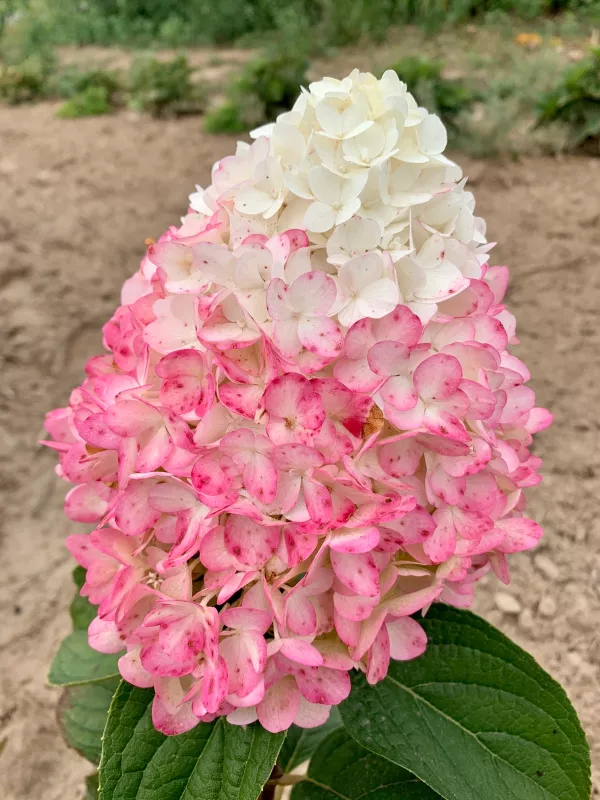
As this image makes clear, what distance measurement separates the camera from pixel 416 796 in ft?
3.49

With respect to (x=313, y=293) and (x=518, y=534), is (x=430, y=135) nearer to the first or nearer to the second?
(x=313, y=293)

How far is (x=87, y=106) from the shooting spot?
559 cm

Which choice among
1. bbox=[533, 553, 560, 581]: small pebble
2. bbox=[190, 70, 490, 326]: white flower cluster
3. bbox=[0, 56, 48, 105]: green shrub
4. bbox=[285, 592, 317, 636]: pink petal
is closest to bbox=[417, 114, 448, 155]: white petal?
bbox=[190, 70, 490, 326]: white flower cluster

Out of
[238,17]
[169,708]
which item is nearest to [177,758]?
[169,708]

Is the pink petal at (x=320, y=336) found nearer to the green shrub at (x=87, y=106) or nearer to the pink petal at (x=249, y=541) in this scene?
the pink petal at (x=249, y=541)

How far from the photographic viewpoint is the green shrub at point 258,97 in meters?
4.94

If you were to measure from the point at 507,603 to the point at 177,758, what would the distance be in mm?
1195

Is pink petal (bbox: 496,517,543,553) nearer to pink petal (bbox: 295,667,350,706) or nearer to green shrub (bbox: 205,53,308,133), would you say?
pink petal (bbox: 295,667,350,706)

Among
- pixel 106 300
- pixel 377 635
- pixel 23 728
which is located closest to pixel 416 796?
pixel 377 635

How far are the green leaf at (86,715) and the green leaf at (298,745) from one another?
0.34 metres

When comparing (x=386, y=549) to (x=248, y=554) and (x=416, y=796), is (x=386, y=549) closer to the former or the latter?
(x=248, y=554)

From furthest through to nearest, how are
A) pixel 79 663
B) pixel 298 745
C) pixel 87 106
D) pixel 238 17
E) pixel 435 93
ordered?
pixel 238 17 < pixel 87 106 < pixel 435 93 < pixel 298 745 < pixel 79 663

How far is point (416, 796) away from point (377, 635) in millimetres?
449

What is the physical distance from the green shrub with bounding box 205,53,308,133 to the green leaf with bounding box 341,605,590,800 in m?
4.52
